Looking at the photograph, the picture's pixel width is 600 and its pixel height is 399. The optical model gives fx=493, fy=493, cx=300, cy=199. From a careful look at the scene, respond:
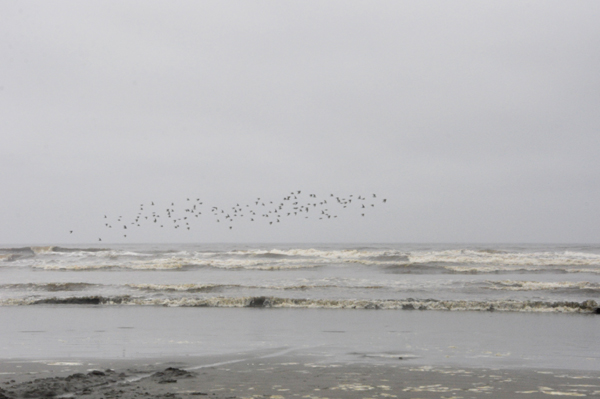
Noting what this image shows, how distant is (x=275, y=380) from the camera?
7.38 metres

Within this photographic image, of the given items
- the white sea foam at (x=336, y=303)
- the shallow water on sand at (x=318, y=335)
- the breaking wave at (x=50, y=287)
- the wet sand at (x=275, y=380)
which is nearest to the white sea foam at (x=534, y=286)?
the white sea foam at (x=336, y=303)

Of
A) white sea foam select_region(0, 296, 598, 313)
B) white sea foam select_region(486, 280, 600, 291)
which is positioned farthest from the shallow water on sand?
white sea foam select_region(486, 280, 600, 291)

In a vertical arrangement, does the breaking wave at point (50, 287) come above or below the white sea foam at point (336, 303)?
below

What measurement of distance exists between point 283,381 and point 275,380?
14 centimetres

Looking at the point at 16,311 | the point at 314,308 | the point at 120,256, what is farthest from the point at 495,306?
the point at 120,256

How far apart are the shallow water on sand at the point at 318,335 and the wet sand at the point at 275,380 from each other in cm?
71

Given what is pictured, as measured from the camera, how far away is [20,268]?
119 feet

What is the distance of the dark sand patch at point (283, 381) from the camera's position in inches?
255

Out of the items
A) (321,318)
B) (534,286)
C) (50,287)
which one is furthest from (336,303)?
(50,287)

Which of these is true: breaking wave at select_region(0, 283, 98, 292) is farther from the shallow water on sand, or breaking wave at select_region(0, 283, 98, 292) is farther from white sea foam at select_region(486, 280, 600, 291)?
white sea foam at select_region(486, 280, 600, 291)

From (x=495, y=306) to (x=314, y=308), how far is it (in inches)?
242

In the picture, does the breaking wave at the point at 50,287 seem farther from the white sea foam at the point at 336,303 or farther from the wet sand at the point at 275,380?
the wet sand at the point at 275,380

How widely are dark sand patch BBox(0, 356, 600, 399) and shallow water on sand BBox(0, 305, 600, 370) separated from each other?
0.83 m

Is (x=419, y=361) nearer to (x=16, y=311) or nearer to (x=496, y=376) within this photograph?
(x=496, y=376)
